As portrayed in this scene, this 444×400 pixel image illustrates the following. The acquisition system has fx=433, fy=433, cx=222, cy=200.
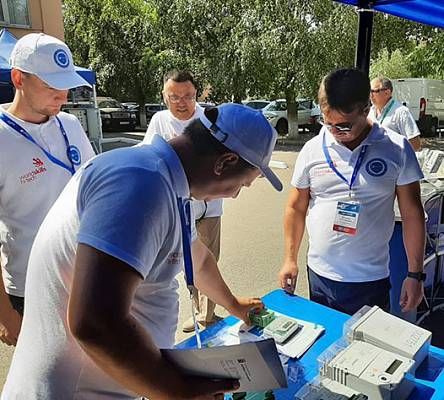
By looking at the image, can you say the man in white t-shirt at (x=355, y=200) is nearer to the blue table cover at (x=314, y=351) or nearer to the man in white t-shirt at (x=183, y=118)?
the blue table cover at (x=314, y=351)

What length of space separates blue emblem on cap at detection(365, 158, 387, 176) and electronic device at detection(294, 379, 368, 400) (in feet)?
3.12

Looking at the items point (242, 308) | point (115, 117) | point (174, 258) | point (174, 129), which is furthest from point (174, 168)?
point (115, 117)

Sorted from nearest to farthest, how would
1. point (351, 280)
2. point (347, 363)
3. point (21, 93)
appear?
point (347, 363) → point (21, 93) → point (351, 280)

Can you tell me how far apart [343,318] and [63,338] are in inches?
40.6

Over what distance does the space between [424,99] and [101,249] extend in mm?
14625

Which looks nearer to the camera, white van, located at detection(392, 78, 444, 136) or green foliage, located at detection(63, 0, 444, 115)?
green foliage, located at detection(63, 0, 444, 115)

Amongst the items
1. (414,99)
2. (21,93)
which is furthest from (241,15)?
(21,93)

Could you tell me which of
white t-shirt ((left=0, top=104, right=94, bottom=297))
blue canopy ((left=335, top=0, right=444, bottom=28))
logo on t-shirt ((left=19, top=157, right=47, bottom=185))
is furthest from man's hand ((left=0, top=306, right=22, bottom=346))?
blue canopy ((left=335, top=0, right=444, bottom=28))

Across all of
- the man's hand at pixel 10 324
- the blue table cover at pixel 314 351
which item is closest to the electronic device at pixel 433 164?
the blue table cover at pixel 314 351

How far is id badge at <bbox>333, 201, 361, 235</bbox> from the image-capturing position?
6.09ft

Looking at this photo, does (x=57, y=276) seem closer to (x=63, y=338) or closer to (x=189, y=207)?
(x=63, y=338)

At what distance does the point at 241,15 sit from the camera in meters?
11.8

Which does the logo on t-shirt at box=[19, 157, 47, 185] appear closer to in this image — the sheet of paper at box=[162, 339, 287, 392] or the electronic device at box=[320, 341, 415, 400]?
the sheet of paper at box=[162, 339, 287, 392]

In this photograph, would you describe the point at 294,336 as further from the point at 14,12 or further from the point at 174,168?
the point at 14,12
